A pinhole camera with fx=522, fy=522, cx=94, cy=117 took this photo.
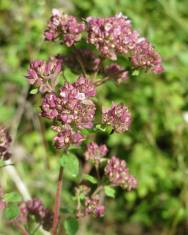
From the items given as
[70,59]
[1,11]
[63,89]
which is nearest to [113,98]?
[1,11]

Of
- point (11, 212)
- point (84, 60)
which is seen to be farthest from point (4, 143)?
point (84, 60)

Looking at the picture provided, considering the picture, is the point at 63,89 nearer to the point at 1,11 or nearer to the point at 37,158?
the point at 37,158

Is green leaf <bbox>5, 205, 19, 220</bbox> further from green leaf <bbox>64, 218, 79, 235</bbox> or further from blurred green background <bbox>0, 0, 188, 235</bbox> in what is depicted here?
blurred green background <bbox>0, 0, 188, 235</bbox>

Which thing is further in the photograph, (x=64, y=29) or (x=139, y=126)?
(x=139, y=126)

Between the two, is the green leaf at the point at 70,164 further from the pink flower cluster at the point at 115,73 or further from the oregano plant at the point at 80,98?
the pink flower cluster at the point at 115,73

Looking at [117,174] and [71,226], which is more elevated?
[117,174]

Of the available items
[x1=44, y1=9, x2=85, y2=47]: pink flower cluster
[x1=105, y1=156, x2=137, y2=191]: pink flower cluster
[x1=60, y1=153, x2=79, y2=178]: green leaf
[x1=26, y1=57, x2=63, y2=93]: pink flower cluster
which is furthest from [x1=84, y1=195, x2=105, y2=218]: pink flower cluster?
[x1=44, y1=9, x2=85, y2=47]: pink flower cluster

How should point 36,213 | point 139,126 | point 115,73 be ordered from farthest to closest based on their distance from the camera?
point 139,126
point 36,213
point 115,73

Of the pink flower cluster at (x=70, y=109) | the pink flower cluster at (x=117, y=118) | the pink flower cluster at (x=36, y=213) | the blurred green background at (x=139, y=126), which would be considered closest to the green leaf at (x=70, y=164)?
the pink flower cluster at (x=70, y=109)

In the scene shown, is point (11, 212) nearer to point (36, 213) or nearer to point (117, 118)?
point (36, 213)
